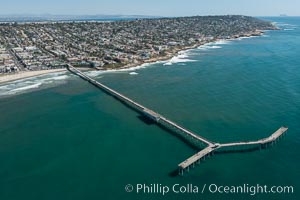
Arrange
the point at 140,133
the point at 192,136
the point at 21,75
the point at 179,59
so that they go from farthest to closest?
the point at 179,59, the point at 21,75, the point at 140,133, the point at 192,136

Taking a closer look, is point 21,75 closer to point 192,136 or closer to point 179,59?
point 179,59

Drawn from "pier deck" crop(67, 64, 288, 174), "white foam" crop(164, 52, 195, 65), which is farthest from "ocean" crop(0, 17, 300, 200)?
"white foam" crop(164, 52, 195, 65)

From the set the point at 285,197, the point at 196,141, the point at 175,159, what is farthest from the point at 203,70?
the point at 285,197

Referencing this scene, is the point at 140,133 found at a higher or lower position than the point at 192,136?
lower

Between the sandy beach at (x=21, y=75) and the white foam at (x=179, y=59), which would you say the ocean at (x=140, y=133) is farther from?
the white foam at (x=179, y=59)

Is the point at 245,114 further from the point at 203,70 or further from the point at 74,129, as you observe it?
the point at 203,70

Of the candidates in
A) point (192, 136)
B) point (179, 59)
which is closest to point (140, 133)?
point (192, 136)

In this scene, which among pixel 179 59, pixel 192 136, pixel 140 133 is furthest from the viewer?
pixel 179 59

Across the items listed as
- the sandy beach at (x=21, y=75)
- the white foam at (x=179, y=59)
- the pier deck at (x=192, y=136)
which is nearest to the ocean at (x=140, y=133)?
the pier deck at (x=192, y=136)

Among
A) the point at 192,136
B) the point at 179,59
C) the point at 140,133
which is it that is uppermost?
the point at 192,136
